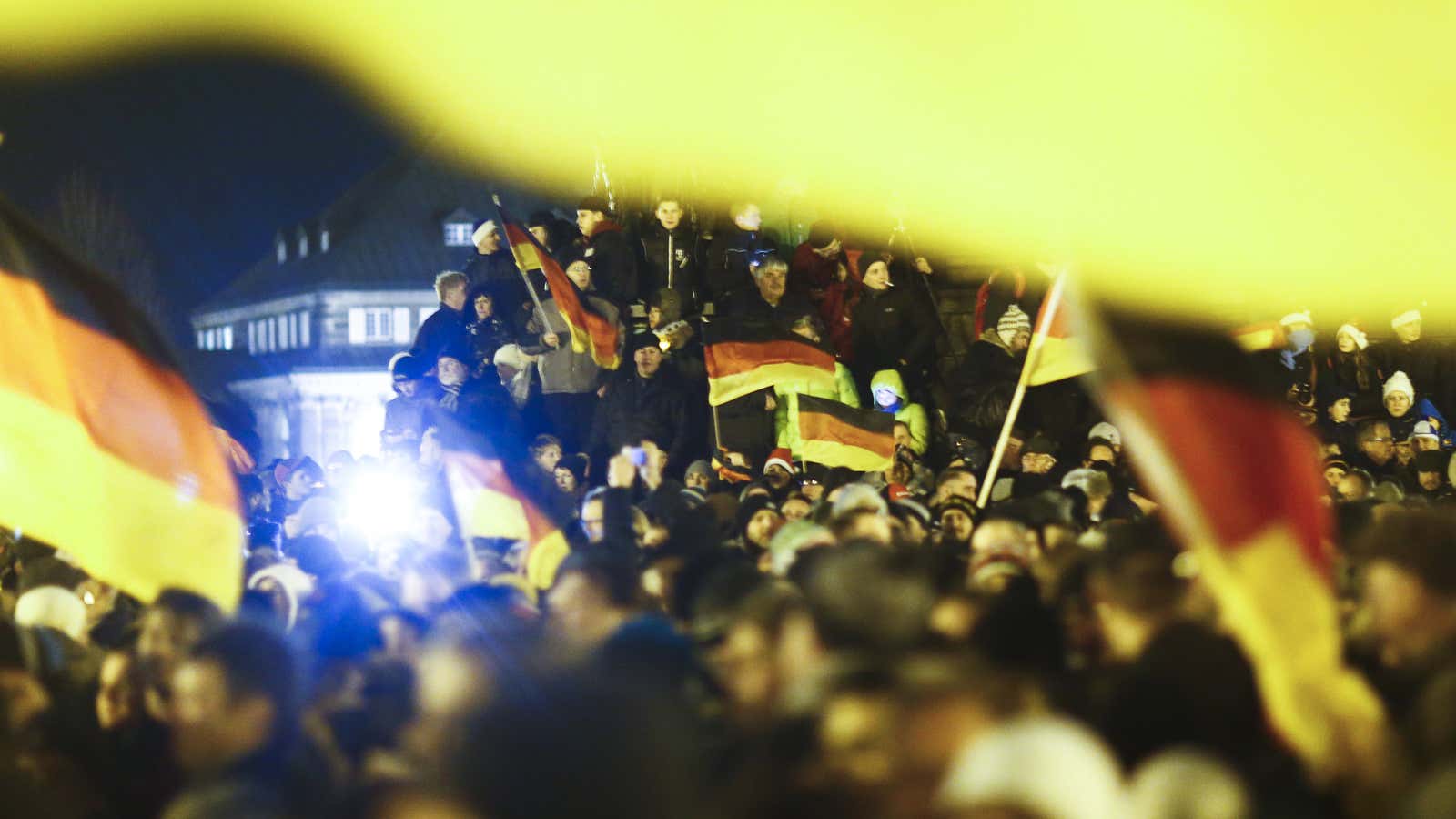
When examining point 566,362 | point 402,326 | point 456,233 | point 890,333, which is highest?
point 456,233

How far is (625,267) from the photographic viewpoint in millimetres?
13320

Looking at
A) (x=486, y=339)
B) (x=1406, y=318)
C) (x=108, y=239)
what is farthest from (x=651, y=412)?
(x=108, y=239)

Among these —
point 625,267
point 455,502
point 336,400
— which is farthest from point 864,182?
point 336,400

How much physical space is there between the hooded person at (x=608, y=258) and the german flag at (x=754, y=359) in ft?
2.81

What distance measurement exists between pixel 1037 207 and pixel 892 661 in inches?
432

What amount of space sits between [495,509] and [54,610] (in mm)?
2212

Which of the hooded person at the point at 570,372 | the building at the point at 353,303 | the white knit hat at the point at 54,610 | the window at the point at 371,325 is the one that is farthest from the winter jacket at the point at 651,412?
the window at the point at 371,325

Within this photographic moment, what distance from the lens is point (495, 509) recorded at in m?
Result: 9.47

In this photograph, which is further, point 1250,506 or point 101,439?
point 101,439

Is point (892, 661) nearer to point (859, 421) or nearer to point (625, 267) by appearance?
point (859, 421)

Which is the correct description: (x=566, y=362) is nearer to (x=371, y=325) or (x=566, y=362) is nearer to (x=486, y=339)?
(x=486, y=339)

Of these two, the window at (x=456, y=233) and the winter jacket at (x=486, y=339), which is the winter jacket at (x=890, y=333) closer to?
the winter jacket at (x=486, y=339)

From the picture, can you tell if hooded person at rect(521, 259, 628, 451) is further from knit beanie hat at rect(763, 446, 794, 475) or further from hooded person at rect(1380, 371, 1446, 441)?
hooded person at rect(1380, 371, 1446, 441)

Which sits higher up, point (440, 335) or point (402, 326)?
point (440, 335)
